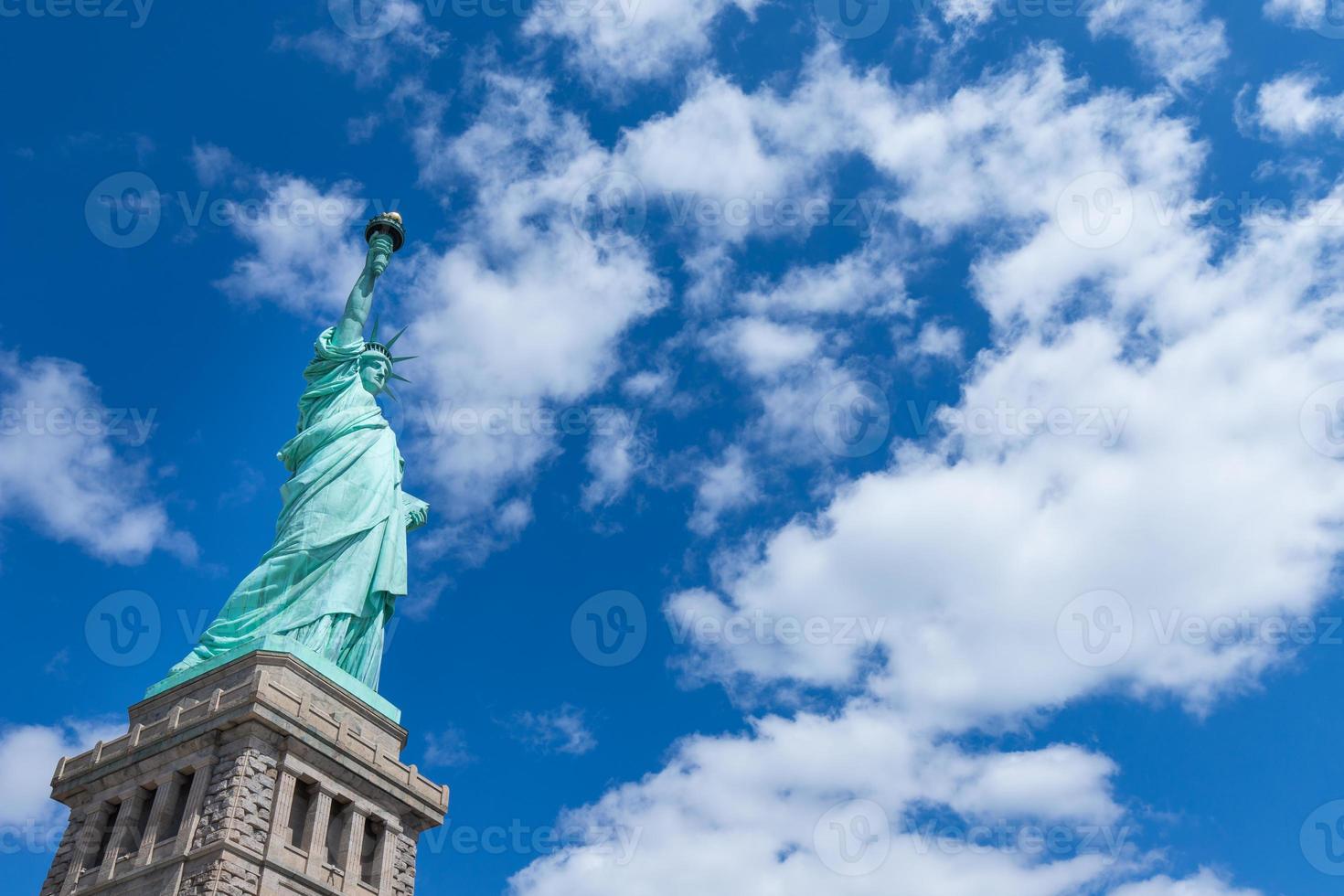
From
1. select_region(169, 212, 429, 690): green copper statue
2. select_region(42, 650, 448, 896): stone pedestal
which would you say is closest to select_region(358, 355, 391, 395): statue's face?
select_region(169, 212, 429, 690): green copper statue

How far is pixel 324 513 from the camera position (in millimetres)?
42500

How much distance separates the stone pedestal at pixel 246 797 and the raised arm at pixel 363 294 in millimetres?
16721

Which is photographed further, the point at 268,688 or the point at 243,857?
the point at 268,688

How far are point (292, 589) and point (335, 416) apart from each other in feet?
26.2

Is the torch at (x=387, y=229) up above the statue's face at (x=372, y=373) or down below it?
above

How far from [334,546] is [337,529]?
0.67 m

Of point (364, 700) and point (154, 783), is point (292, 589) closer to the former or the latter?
point (364, 700)

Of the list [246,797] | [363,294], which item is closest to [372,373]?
[363,294]

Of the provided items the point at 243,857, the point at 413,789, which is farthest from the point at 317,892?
the point at 413,789

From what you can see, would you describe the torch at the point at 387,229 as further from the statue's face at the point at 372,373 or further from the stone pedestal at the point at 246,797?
the stone pedestal at the point at 246,797

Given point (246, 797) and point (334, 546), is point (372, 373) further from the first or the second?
point (246, 797)

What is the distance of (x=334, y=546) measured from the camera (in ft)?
137

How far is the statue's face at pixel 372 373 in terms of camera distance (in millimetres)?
48344

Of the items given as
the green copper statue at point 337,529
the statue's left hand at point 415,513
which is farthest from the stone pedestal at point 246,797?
the statue's left hand at point 415,513
